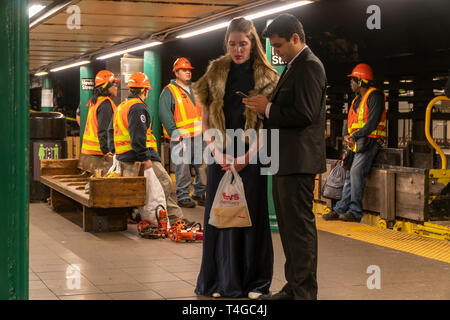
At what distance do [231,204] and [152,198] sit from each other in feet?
10.7

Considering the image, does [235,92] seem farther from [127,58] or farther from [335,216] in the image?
[127,58]

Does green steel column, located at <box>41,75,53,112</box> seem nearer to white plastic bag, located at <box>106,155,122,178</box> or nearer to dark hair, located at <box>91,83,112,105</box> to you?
dark hair, located at <box>91,83,112,105</box>

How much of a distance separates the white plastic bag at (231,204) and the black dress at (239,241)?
9 cm

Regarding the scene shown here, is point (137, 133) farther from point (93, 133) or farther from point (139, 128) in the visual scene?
point (93, 133)

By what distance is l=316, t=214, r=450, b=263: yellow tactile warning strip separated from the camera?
6.85 meters

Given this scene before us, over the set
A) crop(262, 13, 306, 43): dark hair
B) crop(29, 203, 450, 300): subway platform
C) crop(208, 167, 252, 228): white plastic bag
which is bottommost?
crop(29, 203, 450, 300): subway platform

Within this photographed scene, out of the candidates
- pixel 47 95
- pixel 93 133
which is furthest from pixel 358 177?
pixel 47 95

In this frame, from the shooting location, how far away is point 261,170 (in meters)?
4.88

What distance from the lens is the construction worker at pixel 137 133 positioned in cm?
784

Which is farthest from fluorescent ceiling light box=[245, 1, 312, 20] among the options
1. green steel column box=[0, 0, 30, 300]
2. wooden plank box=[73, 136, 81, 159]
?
wooden plank box=[73, 136, 81, 159]

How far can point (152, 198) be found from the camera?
7938 millimetres

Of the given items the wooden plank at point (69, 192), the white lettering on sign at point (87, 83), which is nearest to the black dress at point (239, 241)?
the wooden plank at point (69, 192)

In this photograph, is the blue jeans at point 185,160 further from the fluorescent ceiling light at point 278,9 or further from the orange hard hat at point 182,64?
the fluorescent ceiling light at point 278,9

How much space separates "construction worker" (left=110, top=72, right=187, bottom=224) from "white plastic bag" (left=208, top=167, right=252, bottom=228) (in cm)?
318
